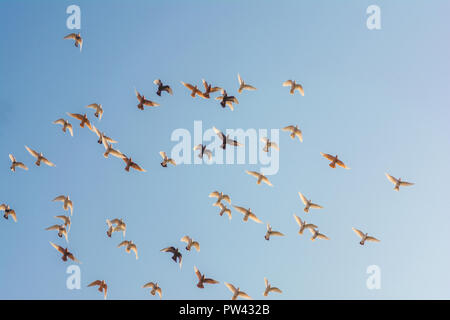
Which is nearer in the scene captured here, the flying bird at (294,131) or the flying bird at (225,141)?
the flying bird at (225,141)

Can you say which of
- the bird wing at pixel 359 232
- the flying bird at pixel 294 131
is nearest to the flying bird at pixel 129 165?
Result: the flying bird at pixel 294 131

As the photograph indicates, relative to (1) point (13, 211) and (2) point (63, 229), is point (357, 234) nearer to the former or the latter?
(2) point (63, 229)

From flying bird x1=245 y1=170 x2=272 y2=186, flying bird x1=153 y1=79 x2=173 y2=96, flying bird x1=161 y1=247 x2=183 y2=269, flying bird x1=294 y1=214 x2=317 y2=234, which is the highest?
flying bird x1=153 y1=79 x2=173 y2=96

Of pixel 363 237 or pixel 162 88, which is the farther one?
pixel 363 237

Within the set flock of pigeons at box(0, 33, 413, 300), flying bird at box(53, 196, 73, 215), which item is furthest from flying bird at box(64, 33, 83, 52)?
flying bird at box(53, 196, 73, 215)

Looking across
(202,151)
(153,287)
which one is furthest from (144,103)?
(153,287)

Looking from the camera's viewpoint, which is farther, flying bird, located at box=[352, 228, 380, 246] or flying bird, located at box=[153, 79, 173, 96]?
flying bird, located at box=[352, 228, 380, 246]

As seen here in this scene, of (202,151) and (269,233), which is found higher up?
(202,151)

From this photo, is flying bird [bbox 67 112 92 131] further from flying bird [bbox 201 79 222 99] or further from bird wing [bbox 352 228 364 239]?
bird wing [bbox 352 228 364 239]

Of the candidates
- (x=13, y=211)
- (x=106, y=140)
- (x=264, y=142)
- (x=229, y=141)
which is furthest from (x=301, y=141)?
(x=13, y=211)

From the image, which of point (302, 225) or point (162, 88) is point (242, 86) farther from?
point (302, 225)

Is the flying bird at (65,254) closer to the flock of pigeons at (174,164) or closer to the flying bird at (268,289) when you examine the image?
the flock of pigeons at (174,164)

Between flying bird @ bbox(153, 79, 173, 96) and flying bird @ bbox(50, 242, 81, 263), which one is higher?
flying bird @ bbox(153, 79, 173, 96)

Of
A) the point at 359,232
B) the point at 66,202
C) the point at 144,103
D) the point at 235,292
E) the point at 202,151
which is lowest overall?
the point at 235,292
